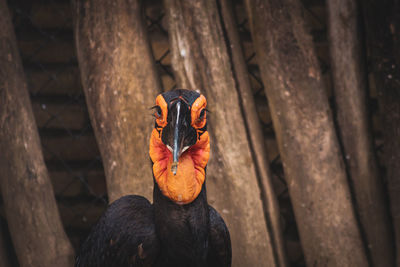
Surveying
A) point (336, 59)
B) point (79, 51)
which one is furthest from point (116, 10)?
point (336, 59)

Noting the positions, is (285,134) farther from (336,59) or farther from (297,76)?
(336,59)

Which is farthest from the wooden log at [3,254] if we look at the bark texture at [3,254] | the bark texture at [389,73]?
the bark texture at [389,73]

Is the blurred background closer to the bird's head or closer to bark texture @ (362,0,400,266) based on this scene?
bark texture @ (362,0,400,266)

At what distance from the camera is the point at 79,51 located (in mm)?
1331

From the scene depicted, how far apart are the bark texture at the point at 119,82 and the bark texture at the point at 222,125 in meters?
0.12

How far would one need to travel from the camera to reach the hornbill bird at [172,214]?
86 cm

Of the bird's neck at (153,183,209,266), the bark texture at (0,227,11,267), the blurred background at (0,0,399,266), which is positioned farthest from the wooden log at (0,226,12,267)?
the bird's neck at (153,183,209,266)

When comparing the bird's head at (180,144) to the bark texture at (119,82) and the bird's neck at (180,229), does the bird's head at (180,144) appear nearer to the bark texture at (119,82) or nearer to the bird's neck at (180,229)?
the bird's neck at (180,229)

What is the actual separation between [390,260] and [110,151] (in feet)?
3.44

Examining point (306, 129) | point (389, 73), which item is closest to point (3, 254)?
point (306, 129)

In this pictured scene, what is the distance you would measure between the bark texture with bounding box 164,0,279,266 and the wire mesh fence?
1.02ft

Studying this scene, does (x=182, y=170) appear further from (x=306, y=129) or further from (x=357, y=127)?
(x=357, y=127)

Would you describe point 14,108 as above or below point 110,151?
above

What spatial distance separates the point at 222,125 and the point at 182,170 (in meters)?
0.47
